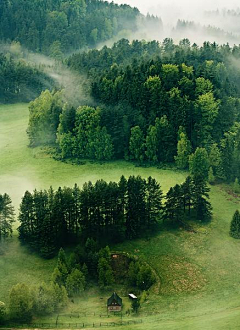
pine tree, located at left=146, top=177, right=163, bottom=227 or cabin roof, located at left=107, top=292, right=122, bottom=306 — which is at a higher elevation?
pine tree, located at left=146, top=177, right=163, bottom=227

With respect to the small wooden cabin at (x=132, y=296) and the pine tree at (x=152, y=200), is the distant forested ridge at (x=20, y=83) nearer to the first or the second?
the pine tree at (x=152, y=200)

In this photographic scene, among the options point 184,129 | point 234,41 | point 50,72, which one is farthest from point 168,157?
point 234,41

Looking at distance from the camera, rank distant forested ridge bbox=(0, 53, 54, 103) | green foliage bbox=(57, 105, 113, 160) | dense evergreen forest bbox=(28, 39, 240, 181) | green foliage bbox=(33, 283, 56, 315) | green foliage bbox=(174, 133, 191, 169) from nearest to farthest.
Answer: green foliage bbox=(33, 283, 56, 315) < green foliage bbox=(174, 133, 191, 169) < dense evergreen forest bbox=(28, 39, 240, 181) < green foliage bbox=(57, 105, 113, 160) < distant forested ridge bbox=(0, 53, 54, 103)

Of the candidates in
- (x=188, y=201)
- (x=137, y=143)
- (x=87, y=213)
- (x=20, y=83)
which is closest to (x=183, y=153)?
(x=137, y=143)

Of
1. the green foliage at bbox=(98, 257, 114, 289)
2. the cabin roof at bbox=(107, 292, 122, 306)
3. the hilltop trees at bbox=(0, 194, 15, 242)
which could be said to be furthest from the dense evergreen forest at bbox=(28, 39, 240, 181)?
the cabin roof at bbox=(107, 292, 122, 306)

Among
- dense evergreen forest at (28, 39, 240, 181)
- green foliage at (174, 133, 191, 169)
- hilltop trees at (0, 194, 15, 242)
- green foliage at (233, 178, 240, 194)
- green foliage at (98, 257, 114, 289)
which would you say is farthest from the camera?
dense evergreen forest at (28, 39, 240, 181)

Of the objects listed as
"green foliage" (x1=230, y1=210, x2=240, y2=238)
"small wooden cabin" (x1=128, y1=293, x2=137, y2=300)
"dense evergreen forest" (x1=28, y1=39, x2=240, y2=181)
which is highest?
"dense evergreen forest" (x1=28, y1=39, x2=240, y2=181)

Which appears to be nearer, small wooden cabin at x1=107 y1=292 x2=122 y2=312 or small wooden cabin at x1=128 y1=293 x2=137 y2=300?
small wooden cabin at x1=107 y1=292 x2=122 y2=312

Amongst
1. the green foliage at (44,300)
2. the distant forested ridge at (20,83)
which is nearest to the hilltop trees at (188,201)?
the green foliage at (44,300)

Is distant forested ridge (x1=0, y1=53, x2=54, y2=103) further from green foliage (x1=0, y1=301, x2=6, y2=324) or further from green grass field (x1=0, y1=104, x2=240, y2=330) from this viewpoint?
green foliage (x1=0, y1=301, x2=6, y2=324)
